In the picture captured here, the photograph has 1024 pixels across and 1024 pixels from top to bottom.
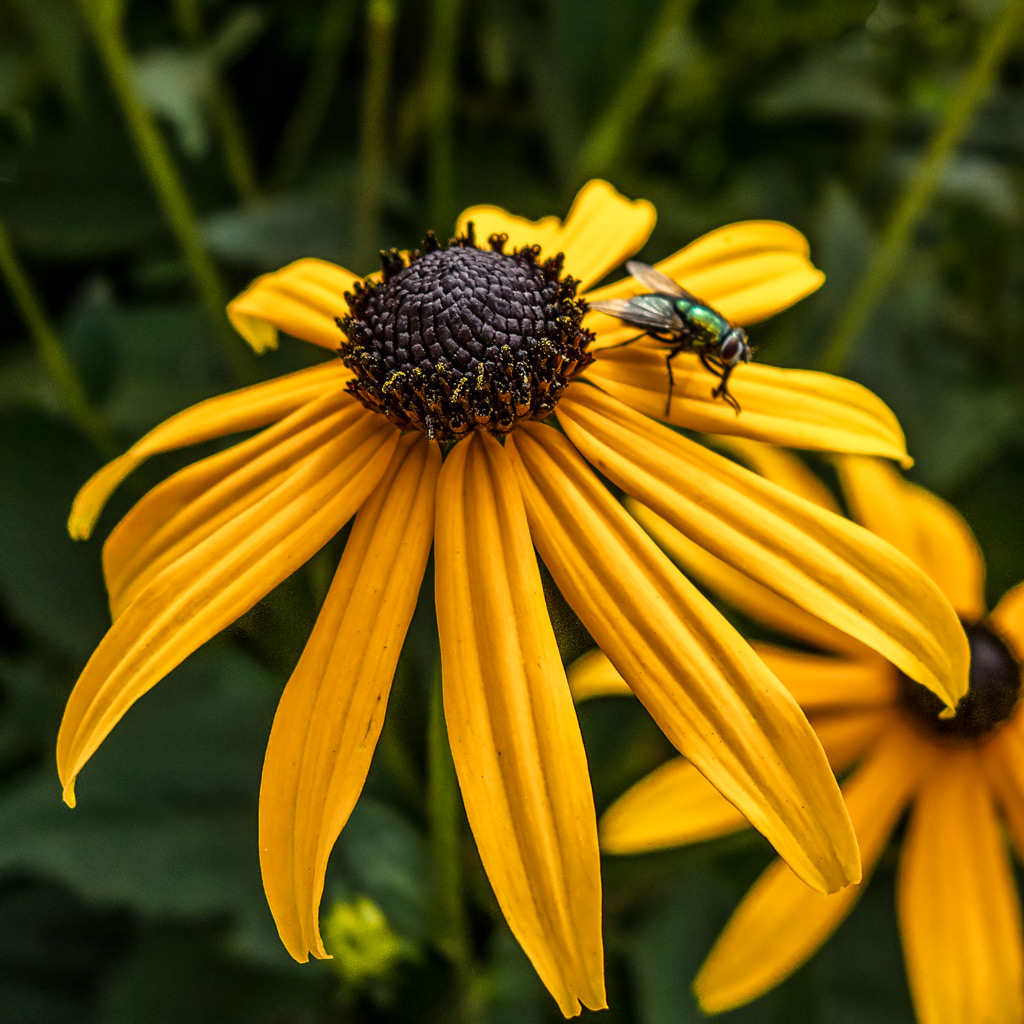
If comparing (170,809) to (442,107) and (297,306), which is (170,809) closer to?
(297,306)

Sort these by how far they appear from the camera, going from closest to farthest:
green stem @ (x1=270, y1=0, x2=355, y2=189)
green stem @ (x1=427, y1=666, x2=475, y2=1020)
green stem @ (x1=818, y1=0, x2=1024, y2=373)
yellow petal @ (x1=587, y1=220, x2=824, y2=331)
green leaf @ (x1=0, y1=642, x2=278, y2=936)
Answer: green stem @ (x1=427, y1=666, x2=475, y2=1020)
yellow petal @ (x1=587, y1=220, x2=824, y2=331)
green leaf @ (x1=0, y1=642, x2=278, y2=936)
green stem @ (x1=818, y1=0, x2=1024, y2=373)
green stem @ (x1=270, y1=0, x2=355, y2=189)

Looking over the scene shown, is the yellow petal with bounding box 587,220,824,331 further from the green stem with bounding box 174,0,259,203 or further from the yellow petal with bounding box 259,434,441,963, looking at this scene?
the green stem with bounding box 174,0,259,203

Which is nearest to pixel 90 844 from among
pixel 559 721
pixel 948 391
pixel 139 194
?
pixel 559 721

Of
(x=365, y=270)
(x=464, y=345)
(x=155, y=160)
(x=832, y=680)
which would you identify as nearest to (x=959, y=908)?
(x=832, y=680)

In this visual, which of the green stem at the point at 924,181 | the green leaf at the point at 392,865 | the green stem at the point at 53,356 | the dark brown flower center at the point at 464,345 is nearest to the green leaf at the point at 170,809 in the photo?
the green leaf at the point at 392,865

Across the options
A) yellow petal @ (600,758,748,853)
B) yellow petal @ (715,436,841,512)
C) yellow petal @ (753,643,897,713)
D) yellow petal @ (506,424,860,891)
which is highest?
yellow petal @ (506,424,860,891)

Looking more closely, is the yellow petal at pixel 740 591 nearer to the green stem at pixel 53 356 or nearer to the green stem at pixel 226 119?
the green stem at pixel 53 356

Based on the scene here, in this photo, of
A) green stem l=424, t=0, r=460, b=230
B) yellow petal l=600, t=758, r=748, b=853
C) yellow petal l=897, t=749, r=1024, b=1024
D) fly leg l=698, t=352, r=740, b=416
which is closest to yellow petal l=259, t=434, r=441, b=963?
fly leg l=698, t=352, r=740, b=416
